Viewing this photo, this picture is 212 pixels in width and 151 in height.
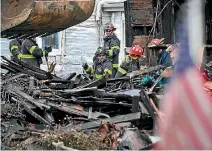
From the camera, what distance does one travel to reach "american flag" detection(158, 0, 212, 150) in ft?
13.4

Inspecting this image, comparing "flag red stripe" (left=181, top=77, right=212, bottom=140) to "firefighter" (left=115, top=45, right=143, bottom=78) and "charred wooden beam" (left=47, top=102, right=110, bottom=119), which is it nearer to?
"charred wooden beam" (left=47, top=102, right=110, bottom=119)

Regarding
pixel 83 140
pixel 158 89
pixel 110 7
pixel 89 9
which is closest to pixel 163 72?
pixel 158 89

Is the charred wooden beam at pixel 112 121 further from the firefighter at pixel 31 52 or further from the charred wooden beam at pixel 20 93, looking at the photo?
the firefighter at pixel 31 52

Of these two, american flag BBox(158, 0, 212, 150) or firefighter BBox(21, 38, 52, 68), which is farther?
firefighter BBox(21, 38, 52, 68)

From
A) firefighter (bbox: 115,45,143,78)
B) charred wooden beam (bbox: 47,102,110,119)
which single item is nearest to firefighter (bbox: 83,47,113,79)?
firefighter (bbox: 115,45,143,78)

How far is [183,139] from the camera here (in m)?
4.15

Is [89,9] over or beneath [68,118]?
over

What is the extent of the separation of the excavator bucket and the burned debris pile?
123 centimetres

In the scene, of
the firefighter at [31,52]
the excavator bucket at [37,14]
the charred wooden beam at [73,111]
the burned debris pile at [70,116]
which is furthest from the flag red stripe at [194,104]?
the firefighter at [31,52]

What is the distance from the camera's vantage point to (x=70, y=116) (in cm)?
871

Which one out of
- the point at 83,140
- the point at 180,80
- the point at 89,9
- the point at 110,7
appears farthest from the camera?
the point at 110,7

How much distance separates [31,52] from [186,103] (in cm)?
922

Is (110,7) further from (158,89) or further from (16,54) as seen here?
(158,89)

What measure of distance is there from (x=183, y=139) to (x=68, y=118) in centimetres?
455
